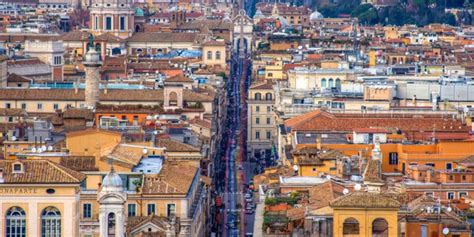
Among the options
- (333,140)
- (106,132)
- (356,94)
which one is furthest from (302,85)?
(106,132)

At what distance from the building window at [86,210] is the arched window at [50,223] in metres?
9.03

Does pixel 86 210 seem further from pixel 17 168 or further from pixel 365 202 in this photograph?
pixel 365 202

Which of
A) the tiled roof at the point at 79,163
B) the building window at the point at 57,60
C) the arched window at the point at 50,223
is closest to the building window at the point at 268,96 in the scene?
the building window at the point at 57,60

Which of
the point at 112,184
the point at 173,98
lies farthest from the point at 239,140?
the point at 112,184

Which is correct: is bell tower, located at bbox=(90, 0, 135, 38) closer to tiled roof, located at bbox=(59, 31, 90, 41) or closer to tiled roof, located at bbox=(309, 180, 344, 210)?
tiled roof, located at bbox=(59, 31, 90, 41)

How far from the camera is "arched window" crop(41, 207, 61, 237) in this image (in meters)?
49.3

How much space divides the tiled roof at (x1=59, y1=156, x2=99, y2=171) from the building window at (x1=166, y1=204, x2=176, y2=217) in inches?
97.1

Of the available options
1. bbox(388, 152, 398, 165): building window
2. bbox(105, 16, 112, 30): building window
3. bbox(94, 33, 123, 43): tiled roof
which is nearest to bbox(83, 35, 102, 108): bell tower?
bbox(388, 152, 398, 165): building window

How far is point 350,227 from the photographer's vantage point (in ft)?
152

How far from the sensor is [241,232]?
69.8m

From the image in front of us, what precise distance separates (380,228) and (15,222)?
895 cm

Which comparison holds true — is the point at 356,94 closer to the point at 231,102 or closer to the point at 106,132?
the point at 106,132

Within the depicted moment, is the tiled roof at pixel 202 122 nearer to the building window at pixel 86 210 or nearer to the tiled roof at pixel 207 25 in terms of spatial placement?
the building window at pixel 86 210

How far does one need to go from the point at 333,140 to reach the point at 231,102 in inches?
2248
